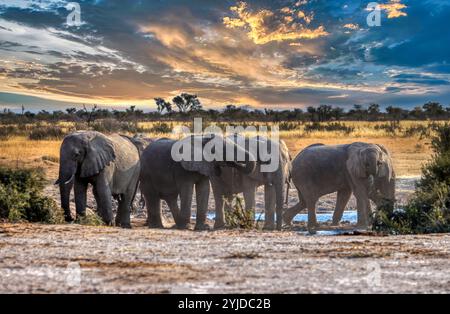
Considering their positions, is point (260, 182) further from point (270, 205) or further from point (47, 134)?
point (47, 134)

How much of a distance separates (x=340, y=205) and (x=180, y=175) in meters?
4.72

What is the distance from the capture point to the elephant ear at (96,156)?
1384 centimetres

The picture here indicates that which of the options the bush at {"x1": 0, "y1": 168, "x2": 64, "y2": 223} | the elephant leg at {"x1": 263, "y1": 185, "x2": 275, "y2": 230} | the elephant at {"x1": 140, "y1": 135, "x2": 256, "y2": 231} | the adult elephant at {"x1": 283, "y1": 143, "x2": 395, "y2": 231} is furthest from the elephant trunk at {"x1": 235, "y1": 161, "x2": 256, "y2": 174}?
the bush at {"x1": 0, "y1": 168, "x2": 64, "y2": 223}

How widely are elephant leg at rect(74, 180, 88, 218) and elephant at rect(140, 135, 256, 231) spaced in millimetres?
1858

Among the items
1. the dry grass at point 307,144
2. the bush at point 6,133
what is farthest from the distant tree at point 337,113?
the bush at point 6,133

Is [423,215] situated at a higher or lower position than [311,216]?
higher

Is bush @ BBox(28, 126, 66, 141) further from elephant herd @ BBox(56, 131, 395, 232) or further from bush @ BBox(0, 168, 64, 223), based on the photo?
bush @ BBox(0, 168, 64, 223)

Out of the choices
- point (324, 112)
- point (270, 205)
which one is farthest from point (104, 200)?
point (324, 112)

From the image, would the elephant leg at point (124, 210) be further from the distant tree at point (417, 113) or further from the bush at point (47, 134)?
the distant tree at point (417, 113)

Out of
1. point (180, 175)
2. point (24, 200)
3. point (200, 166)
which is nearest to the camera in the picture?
point (24, 200)

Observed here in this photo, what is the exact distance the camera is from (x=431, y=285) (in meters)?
6.52

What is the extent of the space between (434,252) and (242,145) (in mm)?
7555

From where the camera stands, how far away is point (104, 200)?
14.1 m

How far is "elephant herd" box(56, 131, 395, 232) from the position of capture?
553 inches
